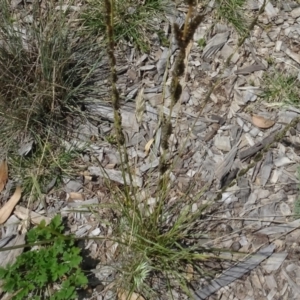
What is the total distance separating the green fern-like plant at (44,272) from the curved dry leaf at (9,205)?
10.2 inches

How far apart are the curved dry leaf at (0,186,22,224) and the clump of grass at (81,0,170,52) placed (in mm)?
910

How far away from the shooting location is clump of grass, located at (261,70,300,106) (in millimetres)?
2418

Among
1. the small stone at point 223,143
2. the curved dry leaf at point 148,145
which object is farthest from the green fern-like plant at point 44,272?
the small stone at point 223,143

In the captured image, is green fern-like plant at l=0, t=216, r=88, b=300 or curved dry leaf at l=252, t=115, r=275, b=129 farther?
curved dry leaf at l=252, t=115, r=275, b=129

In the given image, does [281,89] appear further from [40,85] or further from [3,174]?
[3,174]

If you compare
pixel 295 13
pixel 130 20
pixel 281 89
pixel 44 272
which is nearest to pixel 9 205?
pixel 44 272

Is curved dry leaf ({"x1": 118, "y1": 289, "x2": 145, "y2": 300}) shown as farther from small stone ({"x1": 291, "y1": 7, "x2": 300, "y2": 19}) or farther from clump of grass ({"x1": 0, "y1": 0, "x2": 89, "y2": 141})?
small stone ({"x1": 291, "y1": 7, "x2": 300, "y2": 19})

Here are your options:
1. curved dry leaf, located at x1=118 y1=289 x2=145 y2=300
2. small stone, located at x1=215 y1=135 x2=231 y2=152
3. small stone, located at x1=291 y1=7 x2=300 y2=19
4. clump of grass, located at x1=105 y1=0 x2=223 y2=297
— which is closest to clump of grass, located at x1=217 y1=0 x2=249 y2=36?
small stone, located at x1=291 y1=7 x2=300 y2=19

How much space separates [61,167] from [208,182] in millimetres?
650

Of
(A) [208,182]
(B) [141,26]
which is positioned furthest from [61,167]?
(B) [141,26]

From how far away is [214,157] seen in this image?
7.61ft

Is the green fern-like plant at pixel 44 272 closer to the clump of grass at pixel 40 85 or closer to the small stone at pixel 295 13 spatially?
the clump of grass at pixel 40 85

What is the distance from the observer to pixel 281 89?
2438 mm

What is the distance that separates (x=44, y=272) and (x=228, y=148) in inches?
38.1
